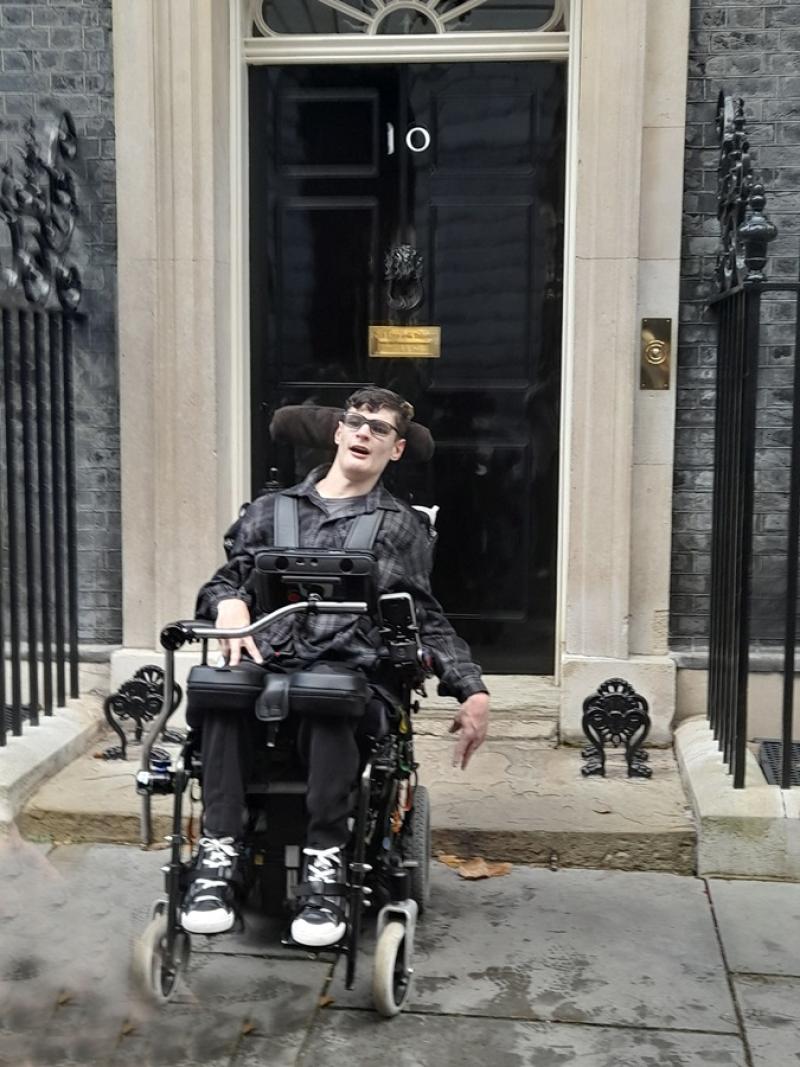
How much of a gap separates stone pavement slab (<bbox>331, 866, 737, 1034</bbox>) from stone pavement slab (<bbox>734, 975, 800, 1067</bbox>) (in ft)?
0.17

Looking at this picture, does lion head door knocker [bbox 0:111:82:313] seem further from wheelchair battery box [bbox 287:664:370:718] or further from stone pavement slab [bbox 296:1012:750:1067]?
stone pavement slab [bbox 296:1012:750:1067]

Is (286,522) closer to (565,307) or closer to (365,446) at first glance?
(365,446)

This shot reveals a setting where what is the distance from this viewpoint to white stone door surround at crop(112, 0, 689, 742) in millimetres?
5062

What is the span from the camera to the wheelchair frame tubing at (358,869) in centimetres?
324

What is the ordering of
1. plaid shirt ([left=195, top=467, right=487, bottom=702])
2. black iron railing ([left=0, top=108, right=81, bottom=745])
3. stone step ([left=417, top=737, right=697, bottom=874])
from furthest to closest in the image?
black iron railing ([left=0, top=108, right=81, bottom=745]) → stone step ([left=417, top=737, right=697, bottom=874]) → plaid shirt ([left=195, top=467, right=487, bottom=702])

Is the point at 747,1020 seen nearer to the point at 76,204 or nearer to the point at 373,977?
the point at 373,977

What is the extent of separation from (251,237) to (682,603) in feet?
7.79

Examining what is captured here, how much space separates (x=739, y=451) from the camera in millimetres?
4461

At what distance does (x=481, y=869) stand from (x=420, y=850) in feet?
1.90

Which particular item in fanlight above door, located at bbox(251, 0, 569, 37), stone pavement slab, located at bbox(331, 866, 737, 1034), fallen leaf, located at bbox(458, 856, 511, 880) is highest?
fanlight above door, located at bbox(251, 0, 569, 37)

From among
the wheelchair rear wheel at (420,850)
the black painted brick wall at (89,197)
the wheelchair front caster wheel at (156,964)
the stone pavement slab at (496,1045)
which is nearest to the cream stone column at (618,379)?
the wheelchair rear wheel at (420,850)

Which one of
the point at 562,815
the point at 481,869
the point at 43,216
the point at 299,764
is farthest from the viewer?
the point at 43,216

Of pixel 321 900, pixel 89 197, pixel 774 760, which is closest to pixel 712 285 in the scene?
pixel 774 760

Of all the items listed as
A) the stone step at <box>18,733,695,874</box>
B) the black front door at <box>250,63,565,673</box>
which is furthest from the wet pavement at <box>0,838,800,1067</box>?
the black front door at <box>250,63,565,673</box>
